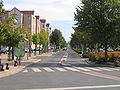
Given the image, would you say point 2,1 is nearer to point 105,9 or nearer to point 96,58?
point 105,9

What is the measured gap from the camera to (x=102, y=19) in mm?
34781

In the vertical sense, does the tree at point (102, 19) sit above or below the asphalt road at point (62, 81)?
above

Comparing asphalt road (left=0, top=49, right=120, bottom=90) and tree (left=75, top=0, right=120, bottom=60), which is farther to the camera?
tree (left=75, top=0, right=120, bottom=60)

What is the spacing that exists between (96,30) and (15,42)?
9.64 metres

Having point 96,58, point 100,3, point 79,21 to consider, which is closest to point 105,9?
point 100,3

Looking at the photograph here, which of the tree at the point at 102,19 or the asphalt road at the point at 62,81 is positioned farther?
the tree at the point at 102,19

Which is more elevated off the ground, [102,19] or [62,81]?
[102,19]

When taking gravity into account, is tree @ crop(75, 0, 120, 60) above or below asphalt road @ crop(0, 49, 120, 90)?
above

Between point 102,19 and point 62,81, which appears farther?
point 102,19

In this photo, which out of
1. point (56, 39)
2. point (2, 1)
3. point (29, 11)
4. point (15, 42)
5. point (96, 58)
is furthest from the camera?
point (56, 39)

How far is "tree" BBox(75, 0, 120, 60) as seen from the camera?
34.3 metres

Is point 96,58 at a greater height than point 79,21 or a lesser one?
lesser

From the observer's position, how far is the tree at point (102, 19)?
34312mm

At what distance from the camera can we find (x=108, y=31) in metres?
34.9
